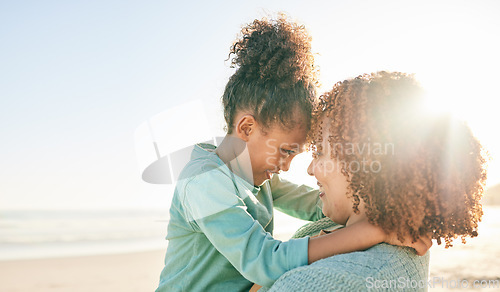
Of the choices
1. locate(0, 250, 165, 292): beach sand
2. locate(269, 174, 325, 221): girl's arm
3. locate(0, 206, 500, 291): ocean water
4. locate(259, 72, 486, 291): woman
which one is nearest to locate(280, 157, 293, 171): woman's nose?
locate(269, 174, 325, 221): girl's arm

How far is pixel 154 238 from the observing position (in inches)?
500

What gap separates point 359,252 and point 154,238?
468 inches

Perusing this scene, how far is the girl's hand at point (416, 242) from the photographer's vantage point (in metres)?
1.47

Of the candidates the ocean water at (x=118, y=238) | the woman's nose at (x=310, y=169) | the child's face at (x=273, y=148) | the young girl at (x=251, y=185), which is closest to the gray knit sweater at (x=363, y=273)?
the young girl at (x=251, y=185)

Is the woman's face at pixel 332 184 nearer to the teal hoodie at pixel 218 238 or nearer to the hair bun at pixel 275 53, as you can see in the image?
the teal hoodie at pixel 218 238

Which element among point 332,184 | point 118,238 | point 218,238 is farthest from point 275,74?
A: point 118,238

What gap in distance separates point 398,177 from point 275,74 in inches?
44.6

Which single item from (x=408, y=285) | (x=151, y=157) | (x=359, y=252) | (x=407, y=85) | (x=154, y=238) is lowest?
(x=154, y=238)

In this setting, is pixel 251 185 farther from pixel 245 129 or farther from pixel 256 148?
pixel 245 129

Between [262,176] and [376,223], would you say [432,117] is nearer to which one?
[376,223]

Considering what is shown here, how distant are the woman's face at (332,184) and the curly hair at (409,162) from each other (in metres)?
0.10

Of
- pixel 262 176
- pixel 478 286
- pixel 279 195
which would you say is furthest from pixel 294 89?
pixel 478 286

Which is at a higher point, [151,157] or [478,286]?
[151,157]

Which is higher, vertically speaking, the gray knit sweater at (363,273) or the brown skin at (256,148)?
the brown skin at (256,148)
